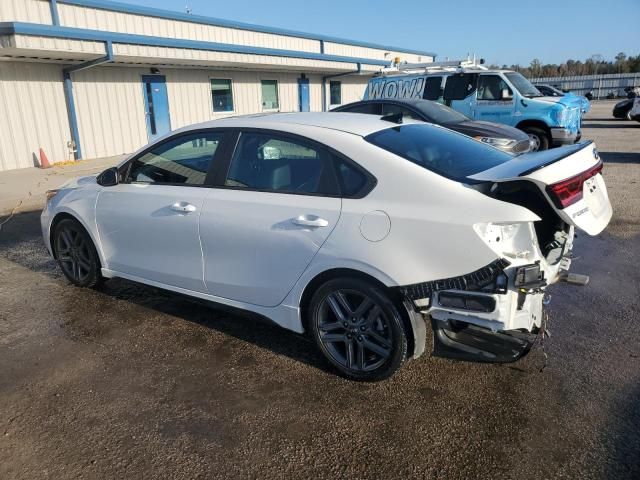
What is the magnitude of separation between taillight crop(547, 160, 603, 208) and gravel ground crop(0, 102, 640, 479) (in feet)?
3.80

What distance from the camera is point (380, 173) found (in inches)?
121

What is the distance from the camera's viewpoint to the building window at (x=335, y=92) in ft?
84.0

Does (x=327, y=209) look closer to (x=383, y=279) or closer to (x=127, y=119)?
(x=383, y=279)

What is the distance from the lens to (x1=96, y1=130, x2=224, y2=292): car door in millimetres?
3865

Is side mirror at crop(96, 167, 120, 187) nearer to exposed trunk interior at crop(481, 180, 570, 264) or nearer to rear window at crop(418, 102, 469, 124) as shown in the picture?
exposed trunk interior at crop(481, 180, 570, 264)

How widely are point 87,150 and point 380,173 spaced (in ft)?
44.4

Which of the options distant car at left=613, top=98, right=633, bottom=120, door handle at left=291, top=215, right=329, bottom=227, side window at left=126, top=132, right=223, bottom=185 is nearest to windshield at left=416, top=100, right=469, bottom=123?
side window at left=126, top=132, right=223, bottom=185

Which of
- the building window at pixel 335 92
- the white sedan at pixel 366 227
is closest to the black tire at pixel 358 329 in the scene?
the white sedan at pixel 366 227

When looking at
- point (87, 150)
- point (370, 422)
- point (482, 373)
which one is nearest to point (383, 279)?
point (370, 422)

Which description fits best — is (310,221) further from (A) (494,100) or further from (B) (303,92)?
(B) (303,92)

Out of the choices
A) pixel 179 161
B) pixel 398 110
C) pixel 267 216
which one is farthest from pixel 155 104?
pixel 267 216

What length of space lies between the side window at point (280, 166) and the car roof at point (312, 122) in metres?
0.11

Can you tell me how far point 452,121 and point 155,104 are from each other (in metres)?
10.5

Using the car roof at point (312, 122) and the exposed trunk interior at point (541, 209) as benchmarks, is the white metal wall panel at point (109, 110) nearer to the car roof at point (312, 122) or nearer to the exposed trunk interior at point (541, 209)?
the car roof at point (312, 122)
